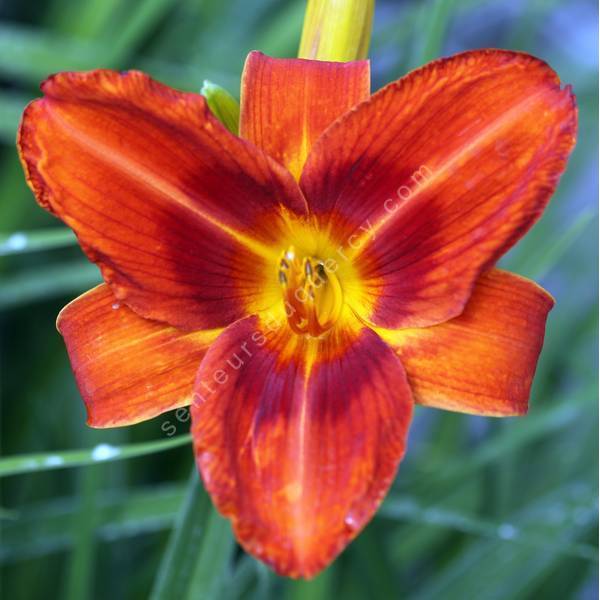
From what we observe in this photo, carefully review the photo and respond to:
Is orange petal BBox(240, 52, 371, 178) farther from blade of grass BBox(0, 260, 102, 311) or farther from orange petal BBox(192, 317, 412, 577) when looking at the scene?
blade of grass BBox(0, 260, 102, 311)

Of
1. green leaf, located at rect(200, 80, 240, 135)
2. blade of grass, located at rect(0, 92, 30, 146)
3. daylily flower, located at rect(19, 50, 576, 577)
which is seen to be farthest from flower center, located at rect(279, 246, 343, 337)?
blade of grass, located at rect(0, 92, 30, 146)

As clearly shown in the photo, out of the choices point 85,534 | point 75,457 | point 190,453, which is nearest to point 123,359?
point 75,457

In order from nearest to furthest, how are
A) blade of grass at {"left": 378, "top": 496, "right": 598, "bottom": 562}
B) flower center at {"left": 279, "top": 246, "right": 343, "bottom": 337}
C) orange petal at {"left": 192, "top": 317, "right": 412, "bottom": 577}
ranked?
orange petal at {"left": 192, "top": 317, "right": 412, "bottom": 577} < flower center at {"left": 279, "top": 246, "right": 343, "bottom": 337} < blade of grass at {"left": 378, "top": 496, "right": 598, "bottom": 562}

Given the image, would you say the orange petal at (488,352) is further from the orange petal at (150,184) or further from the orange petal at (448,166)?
the orange petal at (150,184)

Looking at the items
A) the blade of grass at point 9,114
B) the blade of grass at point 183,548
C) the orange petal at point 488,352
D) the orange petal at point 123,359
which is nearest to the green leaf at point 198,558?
the blade of grass at point 183,548

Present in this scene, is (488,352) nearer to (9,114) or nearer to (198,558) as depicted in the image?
(198,558)

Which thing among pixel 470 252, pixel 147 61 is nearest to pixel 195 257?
pixel 470 252

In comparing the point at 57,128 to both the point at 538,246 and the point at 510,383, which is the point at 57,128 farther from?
the point at 538,246
